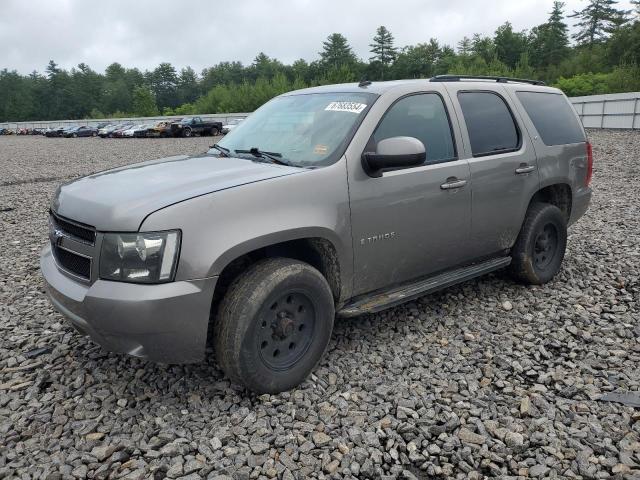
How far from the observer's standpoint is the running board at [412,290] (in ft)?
11.3

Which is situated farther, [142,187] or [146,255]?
[142,187]

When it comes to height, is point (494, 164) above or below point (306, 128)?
below

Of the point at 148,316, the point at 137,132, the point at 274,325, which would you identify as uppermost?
the point at 148,316

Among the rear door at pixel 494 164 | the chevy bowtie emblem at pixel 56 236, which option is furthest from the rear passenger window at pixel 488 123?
the chevy bowtie emblem at pixel 56 236

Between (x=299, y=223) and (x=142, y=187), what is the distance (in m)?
0.93

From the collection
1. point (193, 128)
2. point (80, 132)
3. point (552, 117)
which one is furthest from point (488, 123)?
point (80, 132)

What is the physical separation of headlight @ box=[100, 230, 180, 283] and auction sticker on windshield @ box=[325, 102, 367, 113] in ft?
5.22

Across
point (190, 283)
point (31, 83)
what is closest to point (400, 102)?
point (190, 283)

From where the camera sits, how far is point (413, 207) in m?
3.60

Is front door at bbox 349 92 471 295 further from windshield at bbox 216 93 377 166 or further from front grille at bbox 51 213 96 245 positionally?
front grille at bbox 51 213 96 245

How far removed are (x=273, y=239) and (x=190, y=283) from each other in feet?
1.75

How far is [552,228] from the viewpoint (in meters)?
4.98

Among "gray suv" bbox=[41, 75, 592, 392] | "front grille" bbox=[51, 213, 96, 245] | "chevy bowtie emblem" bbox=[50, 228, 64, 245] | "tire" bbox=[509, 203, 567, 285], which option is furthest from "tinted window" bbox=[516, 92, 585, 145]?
"chevy bowtie emblem" bbox=[50, 228, 64, 245]

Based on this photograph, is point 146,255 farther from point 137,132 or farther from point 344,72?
point 344,72
